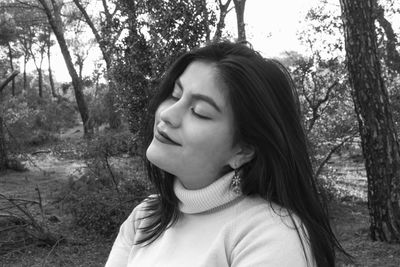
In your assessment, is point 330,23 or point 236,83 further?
point 330,23

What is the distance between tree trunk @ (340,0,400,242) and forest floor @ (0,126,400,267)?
1.38ft

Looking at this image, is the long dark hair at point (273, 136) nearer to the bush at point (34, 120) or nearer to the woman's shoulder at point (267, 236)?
the woman's shoulder at point (267, 236)

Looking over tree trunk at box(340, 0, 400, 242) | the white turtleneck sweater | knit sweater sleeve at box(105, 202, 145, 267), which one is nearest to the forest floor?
tree trunk at box(340, 0, 400, 242)

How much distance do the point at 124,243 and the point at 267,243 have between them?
1.83 feet

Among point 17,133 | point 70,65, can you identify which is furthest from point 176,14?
point 70,65

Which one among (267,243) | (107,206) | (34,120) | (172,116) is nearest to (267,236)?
(267,243)

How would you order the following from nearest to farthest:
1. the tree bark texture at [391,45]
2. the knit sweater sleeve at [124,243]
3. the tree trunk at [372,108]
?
the knit sweater sleeve at [124,243], the tree trunk at [372,108], the tree bark texture at [391,45]

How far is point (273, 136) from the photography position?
1173 mm

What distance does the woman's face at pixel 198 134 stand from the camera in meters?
1.17

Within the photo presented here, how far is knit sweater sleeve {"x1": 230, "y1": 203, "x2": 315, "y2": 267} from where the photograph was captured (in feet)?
3.25

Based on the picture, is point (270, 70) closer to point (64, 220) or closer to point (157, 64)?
point (157, 64)

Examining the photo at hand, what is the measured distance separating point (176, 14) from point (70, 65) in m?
11.9

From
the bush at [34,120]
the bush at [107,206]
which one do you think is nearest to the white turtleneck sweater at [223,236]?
the bush at [107,206]

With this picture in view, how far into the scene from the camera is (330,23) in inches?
296
